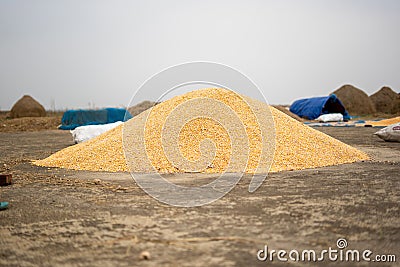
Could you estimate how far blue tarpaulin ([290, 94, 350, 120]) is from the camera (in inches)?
875

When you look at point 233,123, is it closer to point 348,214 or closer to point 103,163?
point 103,163

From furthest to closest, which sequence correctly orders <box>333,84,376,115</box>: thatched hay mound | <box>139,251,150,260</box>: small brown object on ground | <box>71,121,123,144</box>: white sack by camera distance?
<box>333,84,376,115</box>: thatched hay mound → <box>71,121,123,144</box>: white sack → <box>139,251,150,260</box>: small brown object on ground

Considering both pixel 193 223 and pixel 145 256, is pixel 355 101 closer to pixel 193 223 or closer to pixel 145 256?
pixel 193 223

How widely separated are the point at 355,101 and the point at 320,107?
705 cm

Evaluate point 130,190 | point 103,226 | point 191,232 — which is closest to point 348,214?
point 191,232

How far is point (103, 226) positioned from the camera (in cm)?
260

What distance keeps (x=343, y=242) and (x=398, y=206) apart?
40.4 inches

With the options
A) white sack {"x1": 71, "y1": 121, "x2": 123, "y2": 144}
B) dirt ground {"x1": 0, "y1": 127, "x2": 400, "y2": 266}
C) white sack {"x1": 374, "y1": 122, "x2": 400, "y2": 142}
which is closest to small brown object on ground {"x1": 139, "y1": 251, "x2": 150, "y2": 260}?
dirt ground {"x1": 0, "y1": 127, "x2": 400, "y2": 266}

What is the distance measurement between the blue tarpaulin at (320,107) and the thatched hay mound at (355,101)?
5.03m

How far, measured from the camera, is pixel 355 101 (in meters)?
27.9

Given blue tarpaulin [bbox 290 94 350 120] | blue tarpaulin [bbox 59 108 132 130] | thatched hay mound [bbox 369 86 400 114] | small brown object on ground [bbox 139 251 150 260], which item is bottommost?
small brown object on ground [bbox 139 251 150 260]

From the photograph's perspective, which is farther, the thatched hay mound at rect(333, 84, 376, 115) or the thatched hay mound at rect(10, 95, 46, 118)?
the thatched hay mound at rect(333, 84, 376, 115)

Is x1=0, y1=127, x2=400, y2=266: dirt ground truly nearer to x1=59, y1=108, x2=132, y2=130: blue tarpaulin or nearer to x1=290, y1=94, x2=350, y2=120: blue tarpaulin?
x1=59, y1=108, x2=132, y2=130: blue tarpaulin

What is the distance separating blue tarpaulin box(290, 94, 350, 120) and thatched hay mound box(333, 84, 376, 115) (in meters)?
5.03
